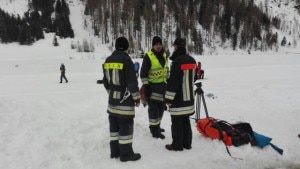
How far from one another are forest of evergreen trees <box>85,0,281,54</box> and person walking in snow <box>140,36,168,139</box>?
150ft

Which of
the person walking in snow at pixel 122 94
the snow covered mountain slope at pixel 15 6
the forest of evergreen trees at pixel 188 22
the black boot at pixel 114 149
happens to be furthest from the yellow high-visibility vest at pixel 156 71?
the snow covered mountain slope at pixel 15 6

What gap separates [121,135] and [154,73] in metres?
1.43

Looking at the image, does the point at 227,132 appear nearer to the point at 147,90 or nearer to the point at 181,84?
the point at 181,84

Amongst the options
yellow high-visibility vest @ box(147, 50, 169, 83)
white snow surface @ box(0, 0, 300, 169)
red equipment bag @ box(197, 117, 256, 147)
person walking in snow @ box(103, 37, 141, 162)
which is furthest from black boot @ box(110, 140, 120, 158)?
red equipment bag @ box(197, 117, 256, 147)

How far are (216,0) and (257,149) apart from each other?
2660 inches

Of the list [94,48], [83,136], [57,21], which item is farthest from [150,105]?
[57,21]

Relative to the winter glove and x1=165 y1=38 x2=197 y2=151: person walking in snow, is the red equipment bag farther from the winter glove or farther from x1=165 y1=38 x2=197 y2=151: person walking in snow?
the winter glove

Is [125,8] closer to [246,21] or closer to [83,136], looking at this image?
[246,21]

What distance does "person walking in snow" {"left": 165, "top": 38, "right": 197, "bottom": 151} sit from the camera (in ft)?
18.5

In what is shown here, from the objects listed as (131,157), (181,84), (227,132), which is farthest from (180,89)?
(131,157)

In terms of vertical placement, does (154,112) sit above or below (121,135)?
above

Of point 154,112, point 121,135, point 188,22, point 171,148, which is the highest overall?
point 188,22

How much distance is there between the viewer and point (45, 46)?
4791cm

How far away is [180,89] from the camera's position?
571 centimetres
